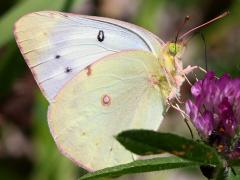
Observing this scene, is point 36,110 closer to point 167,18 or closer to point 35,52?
point 35,52

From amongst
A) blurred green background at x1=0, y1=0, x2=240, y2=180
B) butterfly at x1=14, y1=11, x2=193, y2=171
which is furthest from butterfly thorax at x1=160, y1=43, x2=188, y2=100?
blurred green background at x1=0, y1=0, x2=240, y2=180

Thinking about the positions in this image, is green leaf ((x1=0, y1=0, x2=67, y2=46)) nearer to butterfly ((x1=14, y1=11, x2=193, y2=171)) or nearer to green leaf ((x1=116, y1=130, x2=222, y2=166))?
butterfly ((x1=14, y1=11, x2=193, y2=171))

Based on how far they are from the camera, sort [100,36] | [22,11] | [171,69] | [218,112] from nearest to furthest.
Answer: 1. [218,112]
2. [171,69]
3. [100,36]
4. [22,11]

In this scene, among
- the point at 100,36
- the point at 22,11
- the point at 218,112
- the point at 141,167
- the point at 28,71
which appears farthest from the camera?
the point at 28,71

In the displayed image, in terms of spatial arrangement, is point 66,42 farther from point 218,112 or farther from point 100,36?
point 218,112

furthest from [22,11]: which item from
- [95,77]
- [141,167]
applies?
[141,167]

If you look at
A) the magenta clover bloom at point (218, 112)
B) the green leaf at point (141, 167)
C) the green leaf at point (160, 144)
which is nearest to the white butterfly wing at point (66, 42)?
the magenta clover bloom at point (218, 112)

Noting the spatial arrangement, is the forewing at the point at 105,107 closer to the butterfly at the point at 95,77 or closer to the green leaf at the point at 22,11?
the butterfly at the point at 95,77
